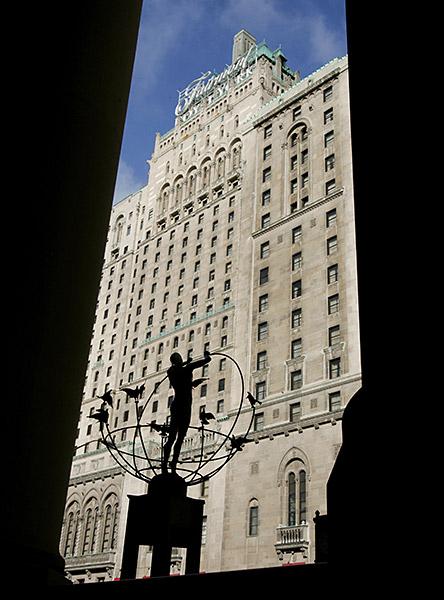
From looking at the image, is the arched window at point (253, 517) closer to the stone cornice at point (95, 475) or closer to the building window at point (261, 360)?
the building window at point (261, 360)

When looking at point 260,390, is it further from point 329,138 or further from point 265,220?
point 329,138

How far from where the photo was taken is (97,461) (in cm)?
6806

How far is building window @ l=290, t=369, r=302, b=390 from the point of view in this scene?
5109 cm

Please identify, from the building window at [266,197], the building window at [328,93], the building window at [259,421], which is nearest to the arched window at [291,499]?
the building window at [259,421]

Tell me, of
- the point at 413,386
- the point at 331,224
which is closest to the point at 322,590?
the point at 413,386

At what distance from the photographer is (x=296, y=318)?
54.3 m

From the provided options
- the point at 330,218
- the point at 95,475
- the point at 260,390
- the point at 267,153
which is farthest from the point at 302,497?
the point at 267,153

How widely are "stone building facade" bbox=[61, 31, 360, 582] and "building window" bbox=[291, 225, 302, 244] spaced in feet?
0.38

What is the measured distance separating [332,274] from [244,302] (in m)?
10.3

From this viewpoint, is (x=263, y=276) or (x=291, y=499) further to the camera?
(x=263, y=276)

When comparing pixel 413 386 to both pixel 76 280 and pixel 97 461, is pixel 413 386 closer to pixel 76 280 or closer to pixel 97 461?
pixel 76 280

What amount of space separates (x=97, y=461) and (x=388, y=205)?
224ft

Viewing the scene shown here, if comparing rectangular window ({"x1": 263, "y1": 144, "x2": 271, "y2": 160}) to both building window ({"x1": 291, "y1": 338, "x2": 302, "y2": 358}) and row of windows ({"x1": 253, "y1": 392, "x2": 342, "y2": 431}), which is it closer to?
building window ({"x1": 291, "y1": 338, "x2": 302, "y2": 358})

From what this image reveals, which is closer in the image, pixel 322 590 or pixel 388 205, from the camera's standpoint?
pixel 322 590
